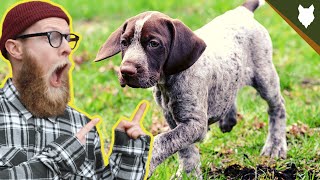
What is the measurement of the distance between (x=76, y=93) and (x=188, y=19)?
277cm

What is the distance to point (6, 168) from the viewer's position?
2.92 metres

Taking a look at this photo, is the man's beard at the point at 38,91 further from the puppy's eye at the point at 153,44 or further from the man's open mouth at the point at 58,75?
the puppy's eye at the point at 153,44

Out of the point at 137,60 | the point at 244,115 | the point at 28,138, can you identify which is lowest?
the point at 244,115

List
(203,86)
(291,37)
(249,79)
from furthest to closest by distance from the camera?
(291,37), (249,79), (203,86)

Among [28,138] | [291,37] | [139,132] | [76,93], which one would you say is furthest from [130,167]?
[291,37]

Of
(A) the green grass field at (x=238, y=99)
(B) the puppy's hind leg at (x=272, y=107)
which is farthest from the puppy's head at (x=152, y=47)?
(B) the puppy's hind leg at (x=272, y=107)

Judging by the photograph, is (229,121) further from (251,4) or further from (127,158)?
(127,158)

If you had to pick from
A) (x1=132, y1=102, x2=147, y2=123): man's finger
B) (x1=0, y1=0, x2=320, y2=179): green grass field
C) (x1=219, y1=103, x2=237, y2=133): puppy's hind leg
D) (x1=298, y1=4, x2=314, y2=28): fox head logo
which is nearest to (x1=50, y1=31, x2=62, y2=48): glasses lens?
(x1=132, y1=102, x2=147, y2=123): man's finger

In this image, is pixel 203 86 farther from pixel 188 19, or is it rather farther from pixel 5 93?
pixel 188 19

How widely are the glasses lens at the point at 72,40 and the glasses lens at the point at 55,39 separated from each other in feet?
0.19

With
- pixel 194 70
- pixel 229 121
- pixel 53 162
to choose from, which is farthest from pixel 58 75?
pixel 229 121

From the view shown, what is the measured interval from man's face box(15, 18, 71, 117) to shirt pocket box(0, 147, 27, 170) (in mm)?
188

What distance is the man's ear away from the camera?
297cm

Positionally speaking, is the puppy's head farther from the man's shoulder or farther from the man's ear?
the man's ear
